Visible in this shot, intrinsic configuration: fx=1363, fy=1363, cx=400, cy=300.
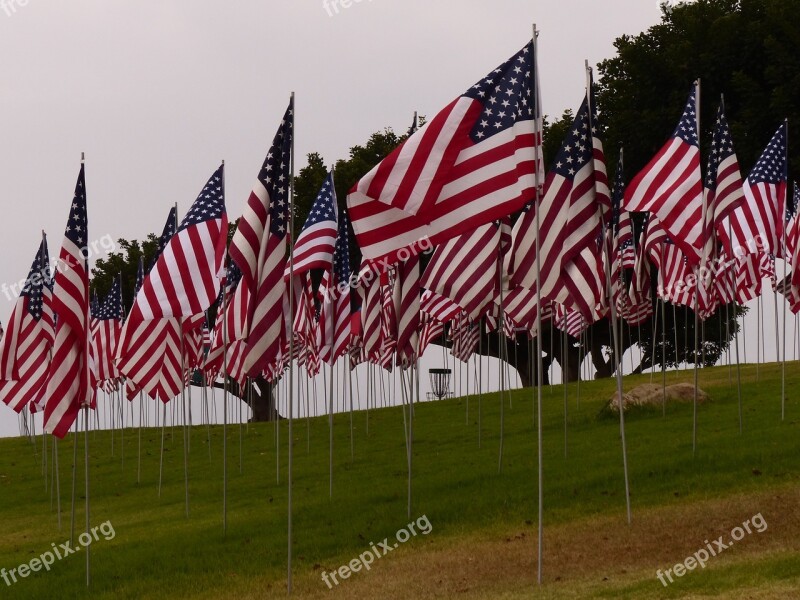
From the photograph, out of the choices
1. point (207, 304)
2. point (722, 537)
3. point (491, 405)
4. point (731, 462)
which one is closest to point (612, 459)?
point (731, 462)

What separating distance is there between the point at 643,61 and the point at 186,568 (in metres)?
35.9

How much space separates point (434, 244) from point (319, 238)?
9741 millimetres

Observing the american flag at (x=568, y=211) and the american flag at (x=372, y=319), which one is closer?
the american flag at (x=568, y=211)

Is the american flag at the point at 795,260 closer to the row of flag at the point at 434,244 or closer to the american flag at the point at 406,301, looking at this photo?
the row of flag at the point at 434,244

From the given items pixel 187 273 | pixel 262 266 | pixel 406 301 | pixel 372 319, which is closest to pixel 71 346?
pixel 187 273

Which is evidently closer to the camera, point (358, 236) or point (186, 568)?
point (358, 236)

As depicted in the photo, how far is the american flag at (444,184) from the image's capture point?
59.5ft

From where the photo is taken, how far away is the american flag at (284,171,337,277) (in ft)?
89.1

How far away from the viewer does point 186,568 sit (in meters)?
23.5

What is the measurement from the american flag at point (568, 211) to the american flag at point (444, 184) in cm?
242

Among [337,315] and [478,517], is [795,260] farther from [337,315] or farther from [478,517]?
[337,315]

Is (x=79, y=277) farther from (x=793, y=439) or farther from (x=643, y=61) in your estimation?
(x=643, y=61)

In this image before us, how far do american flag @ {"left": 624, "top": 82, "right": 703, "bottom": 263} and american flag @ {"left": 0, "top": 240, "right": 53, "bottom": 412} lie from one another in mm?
13270

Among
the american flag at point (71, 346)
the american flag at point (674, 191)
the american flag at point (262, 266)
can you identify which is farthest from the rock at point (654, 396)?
the american flag at point (71, 346)
